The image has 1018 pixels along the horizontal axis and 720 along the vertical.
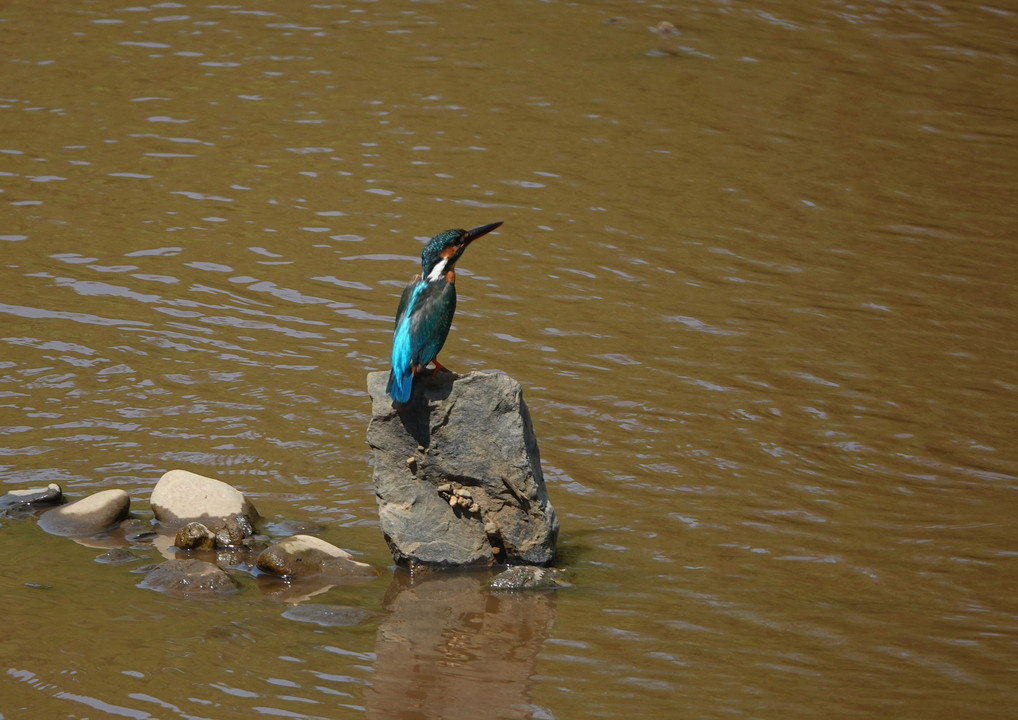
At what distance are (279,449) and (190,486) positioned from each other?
0.81 metres

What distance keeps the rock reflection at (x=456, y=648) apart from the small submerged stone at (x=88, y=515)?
1.34 m

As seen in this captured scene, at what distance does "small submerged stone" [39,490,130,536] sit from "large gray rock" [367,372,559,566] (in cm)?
121

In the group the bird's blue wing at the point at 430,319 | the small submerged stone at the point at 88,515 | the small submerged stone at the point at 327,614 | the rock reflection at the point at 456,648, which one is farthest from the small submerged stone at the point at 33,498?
the bird's blue wing at the point at 430,319

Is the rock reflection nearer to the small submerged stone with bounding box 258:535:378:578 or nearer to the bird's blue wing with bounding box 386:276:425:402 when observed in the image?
the small submerged stone with bounding box 258:535:378:578

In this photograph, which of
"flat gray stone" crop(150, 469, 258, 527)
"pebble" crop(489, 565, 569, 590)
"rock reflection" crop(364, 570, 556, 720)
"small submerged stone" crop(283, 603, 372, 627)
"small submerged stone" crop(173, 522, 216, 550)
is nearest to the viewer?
"rock reflection" crop(364, 570, 556, 720)

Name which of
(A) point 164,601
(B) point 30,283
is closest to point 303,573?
(A) point 164,601

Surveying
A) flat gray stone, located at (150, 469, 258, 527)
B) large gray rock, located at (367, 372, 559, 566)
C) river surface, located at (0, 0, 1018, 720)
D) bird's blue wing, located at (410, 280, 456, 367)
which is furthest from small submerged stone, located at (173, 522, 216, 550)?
bird's blue wing, located at (410, 280, 456, 367)

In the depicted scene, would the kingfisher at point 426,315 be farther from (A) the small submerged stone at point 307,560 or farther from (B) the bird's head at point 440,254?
(A) the small submerged stone at point 307,560

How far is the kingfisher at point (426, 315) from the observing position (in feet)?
16.5

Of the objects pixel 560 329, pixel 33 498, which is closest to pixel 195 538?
pixel 33 498

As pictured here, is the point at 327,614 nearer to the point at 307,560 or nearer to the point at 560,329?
the point at 307,560

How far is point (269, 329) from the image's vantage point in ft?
25.4

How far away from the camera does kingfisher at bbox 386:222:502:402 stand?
5043 mm

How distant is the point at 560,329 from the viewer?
7832mm
